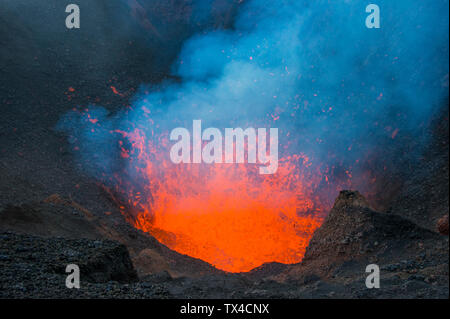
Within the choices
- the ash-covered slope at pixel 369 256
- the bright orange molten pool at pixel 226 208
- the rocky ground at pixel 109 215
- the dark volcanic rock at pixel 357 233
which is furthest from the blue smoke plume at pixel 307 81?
the ash-covered slope at pixel 369 256

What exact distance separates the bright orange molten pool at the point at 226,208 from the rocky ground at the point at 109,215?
2035 millimetres

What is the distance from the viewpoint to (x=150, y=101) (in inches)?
732

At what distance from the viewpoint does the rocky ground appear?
7434 mm

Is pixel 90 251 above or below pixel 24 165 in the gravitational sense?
below

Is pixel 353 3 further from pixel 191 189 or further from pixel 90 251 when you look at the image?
pixel 90 251

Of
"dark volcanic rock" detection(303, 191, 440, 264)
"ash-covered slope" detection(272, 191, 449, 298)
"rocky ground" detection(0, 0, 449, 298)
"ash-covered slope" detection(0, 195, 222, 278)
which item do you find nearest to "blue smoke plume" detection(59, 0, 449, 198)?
"rocky ground" detection(0, 0, 449, 298)

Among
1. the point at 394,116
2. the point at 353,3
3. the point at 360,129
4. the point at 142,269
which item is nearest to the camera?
the point at 142,269

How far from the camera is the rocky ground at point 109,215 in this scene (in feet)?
24.4

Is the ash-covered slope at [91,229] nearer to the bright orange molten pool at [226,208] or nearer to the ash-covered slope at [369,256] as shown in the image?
the bright orange molten pool at [226,208]

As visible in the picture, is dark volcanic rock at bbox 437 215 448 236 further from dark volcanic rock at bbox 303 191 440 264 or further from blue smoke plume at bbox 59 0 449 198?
blue smoke plume at bbox 59 0 449 198

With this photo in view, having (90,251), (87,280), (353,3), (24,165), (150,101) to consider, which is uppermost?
(353,3)

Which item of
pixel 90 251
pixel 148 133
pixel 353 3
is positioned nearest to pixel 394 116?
pixel 353 3

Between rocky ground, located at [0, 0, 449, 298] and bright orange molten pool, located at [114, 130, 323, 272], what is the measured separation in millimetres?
2035

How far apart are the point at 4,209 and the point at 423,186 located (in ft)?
36.1
